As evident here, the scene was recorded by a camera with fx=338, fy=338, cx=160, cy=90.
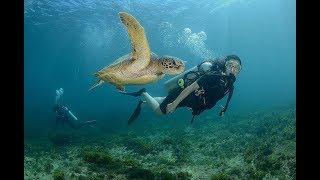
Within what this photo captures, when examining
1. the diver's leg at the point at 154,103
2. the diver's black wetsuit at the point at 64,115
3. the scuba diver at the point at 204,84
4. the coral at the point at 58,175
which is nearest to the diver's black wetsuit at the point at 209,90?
the scuba diver at the point at 204,84

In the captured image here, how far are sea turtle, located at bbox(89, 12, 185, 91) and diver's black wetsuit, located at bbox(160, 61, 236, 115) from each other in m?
0.67

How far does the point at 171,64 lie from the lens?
4602 mm

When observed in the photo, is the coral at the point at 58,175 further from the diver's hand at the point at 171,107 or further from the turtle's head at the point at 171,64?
the turtle's head at the point at 171,64

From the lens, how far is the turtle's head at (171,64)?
456cm

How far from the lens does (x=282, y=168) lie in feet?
17.2

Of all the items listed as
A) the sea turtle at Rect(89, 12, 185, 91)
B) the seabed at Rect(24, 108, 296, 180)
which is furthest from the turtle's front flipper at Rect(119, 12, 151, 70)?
the seabed at Rect(24, 108, 296, 180)

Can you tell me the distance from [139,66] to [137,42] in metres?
0.48

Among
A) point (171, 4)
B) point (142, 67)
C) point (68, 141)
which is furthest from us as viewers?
point (171, 4)

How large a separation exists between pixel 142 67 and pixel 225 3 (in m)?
16.7

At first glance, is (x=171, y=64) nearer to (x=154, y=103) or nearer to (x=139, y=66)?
(x=139, y=66)
